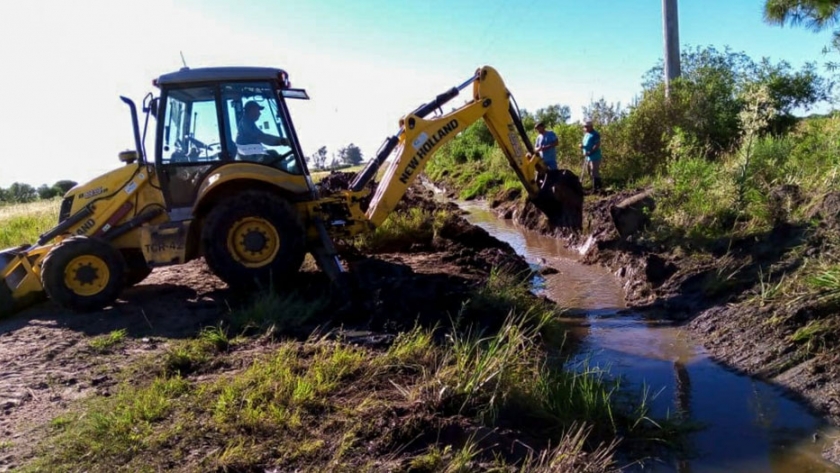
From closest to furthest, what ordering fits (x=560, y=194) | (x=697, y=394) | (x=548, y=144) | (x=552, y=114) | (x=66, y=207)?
(x=697, y=394)
(x=66, y=207)
(x=560, y=194)
(x=548, y=144)
(x=552, y=114)

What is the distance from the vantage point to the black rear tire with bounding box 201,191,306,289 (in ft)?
24.4

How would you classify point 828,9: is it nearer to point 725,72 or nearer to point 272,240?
point 725,72

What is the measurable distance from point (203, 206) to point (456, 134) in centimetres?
339

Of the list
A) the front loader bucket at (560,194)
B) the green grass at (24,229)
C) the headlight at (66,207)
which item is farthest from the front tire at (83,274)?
the green grass at (24,229)

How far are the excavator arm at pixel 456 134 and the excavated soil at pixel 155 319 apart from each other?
97 centimetres

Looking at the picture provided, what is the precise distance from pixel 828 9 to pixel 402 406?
374 inches

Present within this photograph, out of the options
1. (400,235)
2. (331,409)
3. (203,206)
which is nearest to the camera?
(331,409)

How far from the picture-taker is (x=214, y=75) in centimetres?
768

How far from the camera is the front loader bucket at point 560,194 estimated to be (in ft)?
31.4

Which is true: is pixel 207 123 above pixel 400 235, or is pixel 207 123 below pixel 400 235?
above

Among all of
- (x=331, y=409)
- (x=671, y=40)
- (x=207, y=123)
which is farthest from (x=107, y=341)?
(x=671, y=40)

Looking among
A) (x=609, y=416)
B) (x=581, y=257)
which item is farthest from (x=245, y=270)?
(x=581, y=257)

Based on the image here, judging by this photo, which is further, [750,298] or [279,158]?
[279,158]

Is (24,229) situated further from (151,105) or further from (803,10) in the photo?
(803,10)
